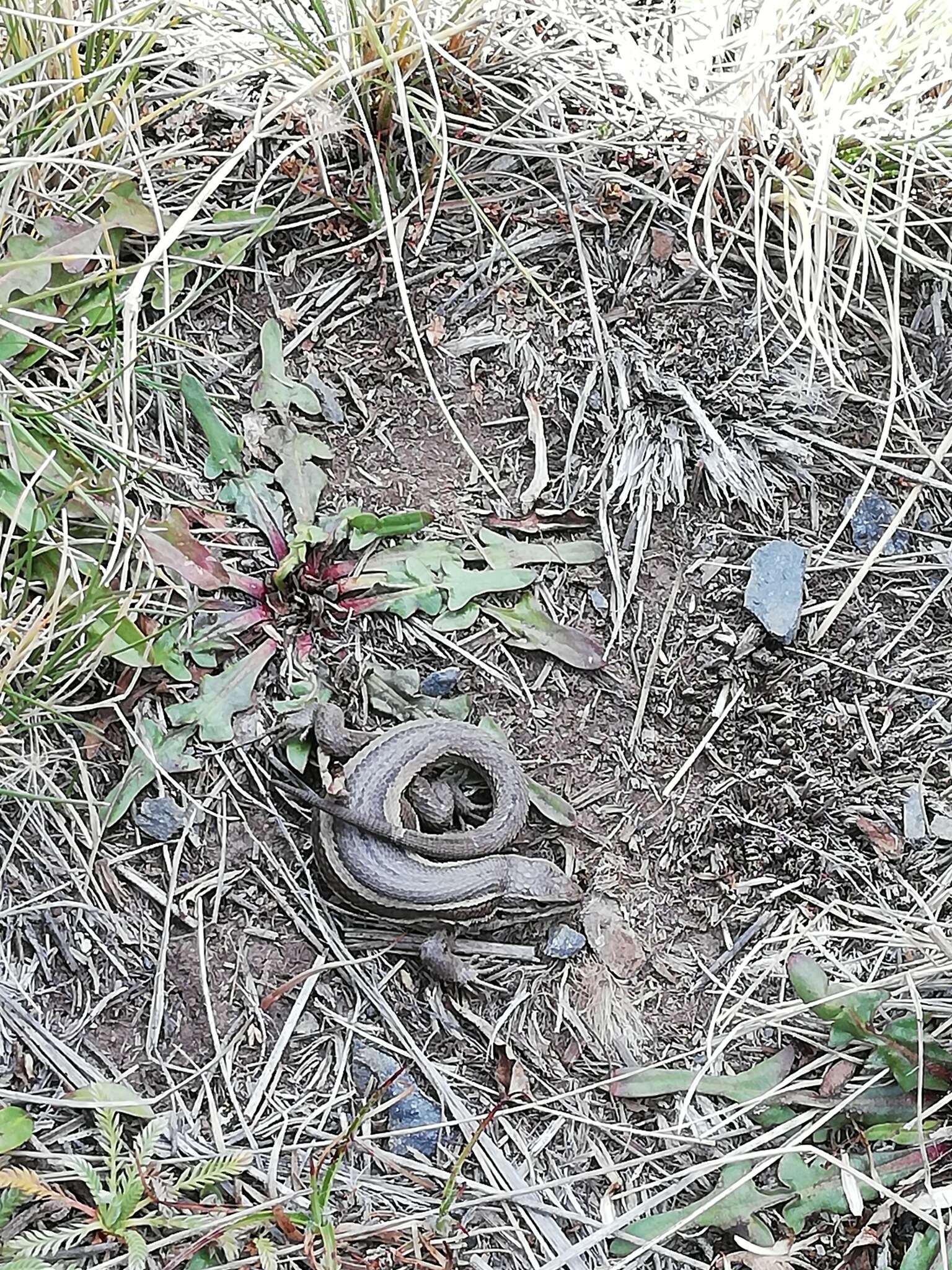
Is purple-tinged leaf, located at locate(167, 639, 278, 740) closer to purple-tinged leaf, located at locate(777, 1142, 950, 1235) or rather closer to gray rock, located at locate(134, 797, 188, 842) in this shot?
gray rock, located at locate(134, 797, 188, 842)

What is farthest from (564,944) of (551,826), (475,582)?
(475,582)

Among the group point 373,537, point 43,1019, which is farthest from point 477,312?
point 43,1019

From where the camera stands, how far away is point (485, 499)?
2758 millimetres

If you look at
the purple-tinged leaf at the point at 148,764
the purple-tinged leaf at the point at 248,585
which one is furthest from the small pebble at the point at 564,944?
the purple-tinged leaf at the point at 248,585

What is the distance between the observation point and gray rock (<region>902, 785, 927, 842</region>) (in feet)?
8.72

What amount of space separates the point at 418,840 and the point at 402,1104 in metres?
0.62

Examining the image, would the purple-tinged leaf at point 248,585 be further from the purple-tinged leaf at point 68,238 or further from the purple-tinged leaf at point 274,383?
the purple-tinged leaf at point 68,238

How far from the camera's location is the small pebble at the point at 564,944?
8.45 feet

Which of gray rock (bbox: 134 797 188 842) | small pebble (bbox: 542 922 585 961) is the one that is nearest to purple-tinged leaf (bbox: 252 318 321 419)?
gray rock (bbox: 134 797 188 842)

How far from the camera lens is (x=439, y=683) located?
266 cm

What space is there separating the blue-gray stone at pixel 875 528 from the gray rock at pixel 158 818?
191 centimetres

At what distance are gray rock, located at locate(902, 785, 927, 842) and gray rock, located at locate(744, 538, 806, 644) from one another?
51cm

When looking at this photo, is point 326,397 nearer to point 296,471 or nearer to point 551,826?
point 296,471

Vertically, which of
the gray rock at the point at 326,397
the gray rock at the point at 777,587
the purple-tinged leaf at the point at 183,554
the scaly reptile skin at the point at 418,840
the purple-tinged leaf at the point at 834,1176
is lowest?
the purple-tinged leaf at the point at 834,1176
